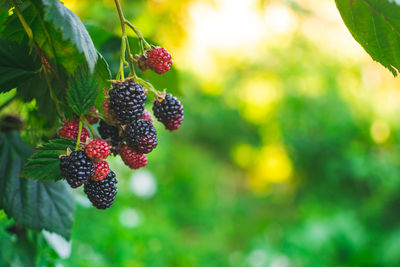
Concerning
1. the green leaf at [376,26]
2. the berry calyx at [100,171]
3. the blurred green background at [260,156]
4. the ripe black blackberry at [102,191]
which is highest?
the blurred green background at [260,156]

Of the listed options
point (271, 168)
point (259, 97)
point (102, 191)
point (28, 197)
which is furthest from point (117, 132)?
point (259, 97)

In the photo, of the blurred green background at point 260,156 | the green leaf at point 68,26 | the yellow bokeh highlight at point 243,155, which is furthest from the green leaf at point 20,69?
the yellow bokeh highlight at point 243,155

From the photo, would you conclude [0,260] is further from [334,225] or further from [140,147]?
[334,225]

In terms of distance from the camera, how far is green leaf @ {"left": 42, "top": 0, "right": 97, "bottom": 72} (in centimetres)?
54

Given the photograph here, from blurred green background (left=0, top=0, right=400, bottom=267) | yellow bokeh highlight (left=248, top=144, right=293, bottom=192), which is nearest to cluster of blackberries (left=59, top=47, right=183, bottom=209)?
blurred green background (left=0, top=0, right=400, bottom=267)

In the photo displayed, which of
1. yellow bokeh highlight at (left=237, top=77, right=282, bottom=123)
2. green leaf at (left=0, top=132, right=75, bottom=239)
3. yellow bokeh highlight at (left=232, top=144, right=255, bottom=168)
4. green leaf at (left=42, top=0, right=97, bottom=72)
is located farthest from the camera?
yellow bokeh highlight at (left=237, top=77, right=282, bottom=123)

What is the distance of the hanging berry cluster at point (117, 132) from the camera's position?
611 mm

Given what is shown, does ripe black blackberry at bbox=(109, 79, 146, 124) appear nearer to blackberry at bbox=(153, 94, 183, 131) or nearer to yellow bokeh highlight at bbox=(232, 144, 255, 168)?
blackberry at bbox=(153, 94, 183, 131)

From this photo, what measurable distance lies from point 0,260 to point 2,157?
0.98 ft

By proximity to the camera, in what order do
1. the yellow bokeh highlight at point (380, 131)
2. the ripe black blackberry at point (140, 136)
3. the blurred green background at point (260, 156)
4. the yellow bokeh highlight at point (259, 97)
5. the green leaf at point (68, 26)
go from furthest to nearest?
the yellow bokeh highlight at point (259, 97)
the yellow bokeh highlight at point (380, 131)
the blurred green background at point (260, 156)
the ripe black blackberry at point (140, 136)
the green leaf at point (68, 26)

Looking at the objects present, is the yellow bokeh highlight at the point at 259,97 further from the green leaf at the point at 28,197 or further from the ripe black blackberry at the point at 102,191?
the ripe black blackberry at the point at 102,191

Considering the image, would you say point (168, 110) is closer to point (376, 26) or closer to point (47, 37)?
point (47, 37)

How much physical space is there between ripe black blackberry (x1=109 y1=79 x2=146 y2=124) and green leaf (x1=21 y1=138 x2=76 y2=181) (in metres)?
0.08

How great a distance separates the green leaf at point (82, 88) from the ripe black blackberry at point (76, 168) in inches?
2.9
